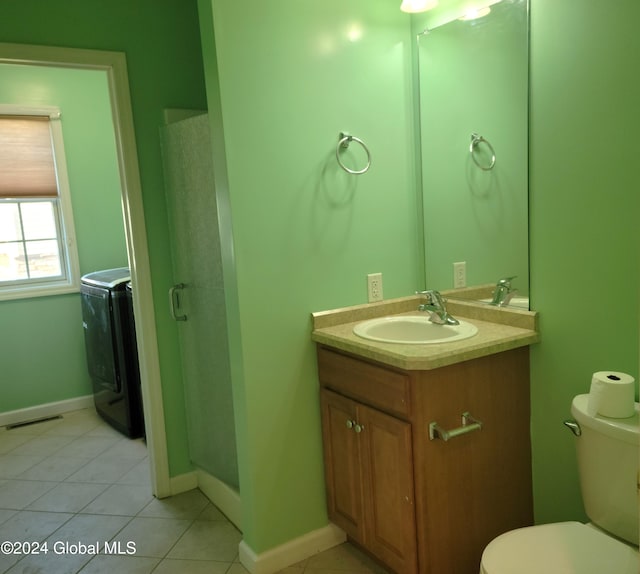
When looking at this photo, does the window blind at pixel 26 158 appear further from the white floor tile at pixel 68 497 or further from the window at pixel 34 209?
the white floor tile at pixel 68 497

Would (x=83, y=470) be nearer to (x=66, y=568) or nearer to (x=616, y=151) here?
(x=66, y=568)

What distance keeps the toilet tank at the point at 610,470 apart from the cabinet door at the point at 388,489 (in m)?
0.51

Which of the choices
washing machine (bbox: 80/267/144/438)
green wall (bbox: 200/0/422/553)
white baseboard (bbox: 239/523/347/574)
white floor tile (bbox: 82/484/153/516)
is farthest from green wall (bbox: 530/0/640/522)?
washing machine (bbox: 80/267/144/438)

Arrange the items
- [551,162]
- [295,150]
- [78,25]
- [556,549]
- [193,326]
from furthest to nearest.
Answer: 1. [193,326]
2. [78,25]
3. [295,150]
4. [551,162]
5. [556,549]

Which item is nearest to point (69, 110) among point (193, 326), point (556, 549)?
point (193, 326)

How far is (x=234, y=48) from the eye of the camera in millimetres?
1851


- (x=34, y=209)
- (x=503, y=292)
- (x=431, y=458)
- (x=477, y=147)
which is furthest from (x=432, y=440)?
(x=34, y=209)

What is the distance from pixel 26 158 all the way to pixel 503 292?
3.34 metres

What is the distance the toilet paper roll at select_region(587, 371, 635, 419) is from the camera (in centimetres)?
148

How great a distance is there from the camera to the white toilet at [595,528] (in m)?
1.35

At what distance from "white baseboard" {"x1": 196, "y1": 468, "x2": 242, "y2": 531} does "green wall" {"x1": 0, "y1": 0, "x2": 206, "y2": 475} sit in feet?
0.45

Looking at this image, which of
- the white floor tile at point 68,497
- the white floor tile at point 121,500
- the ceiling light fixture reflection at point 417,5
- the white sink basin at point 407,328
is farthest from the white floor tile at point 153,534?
the ceiling light fixture reflection at point 417,5

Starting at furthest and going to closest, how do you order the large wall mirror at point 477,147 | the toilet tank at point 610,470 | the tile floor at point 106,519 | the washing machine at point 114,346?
the washing machine at point 114,346 → the tile floor at point 106,519 → the large wall mirror at point 477,147 → the toilet tank at point 610,470

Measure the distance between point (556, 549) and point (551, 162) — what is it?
3.81 ft
